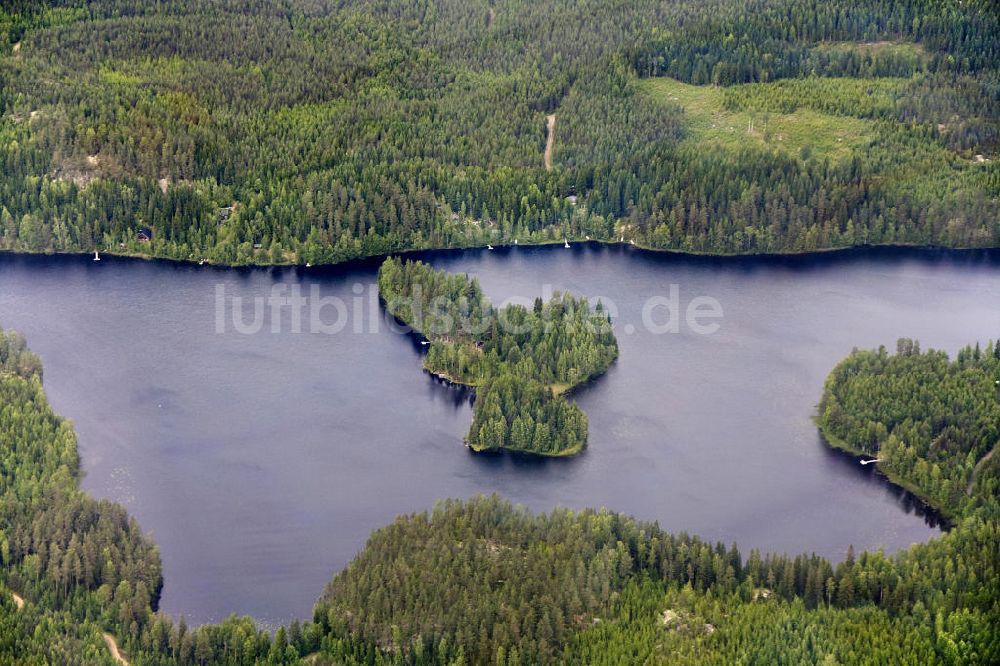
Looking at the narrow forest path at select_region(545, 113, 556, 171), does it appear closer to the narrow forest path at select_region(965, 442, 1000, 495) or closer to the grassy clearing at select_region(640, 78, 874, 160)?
the grassy clearing at select_region(640, 78, 874, 160)

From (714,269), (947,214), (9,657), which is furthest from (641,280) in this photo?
(9,657)

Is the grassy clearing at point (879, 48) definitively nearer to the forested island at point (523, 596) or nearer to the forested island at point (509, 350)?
the forested island at point (509, 350)

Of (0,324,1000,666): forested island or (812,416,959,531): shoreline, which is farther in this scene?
(812,416,959,531): shoreline

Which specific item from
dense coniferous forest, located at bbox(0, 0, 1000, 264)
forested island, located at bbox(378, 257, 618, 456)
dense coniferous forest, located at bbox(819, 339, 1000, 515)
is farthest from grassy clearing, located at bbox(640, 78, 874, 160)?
dense coniferous forest, located at bbox(819, 339, 1000, 515)

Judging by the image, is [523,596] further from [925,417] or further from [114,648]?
[925,417]

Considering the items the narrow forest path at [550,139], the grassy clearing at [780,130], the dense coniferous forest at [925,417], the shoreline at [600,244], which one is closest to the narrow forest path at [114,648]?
the dense coniferous forest at [925,417]

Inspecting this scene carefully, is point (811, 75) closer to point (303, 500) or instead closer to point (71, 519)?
point (303, 500)
